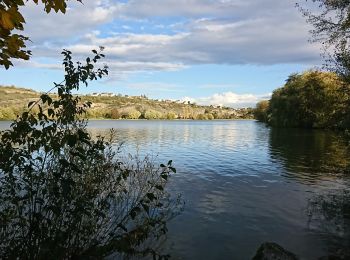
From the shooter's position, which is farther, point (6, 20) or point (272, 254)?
point (272, 254)

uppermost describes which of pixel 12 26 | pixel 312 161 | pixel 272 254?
pixel 12 26

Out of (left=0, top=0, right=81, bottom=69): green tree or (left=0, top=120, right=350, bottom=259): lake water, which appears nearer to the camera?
(left=0, top=0, right=81, bottom=69): green tree

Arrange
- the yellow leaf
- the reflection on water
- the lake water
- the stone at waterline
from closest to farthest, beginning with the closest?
the yellow leaf
the stone at waterline
the lake water
the reflection on water

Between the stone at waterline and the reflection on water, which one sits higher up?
the stone at waterline

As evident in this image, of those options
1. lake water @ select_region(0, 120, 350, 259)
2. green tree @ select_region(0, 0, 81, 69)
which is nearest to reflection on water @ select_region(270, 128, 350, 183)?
lake water @ select_region(0, 120, 350, 259)

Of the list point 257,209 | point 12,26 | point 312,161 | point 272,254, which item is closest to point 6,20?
point 12,26

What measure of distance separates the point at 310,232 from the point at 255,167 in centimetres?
1860

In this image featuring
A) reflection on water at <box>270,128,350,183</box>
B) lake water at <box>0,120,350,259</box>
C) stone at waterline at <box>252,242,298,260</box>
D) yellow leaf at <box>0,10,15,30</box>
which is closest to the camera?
yellow leaf at <box>0,10,15,30</box>

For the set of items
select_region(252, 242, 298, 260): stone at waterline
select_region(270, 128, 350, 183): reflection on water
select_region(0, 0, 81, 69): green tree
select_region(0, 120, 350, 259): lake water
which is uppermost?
select_region(0, 0, 81, 69): green tree

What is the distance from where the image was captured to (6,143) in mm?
7180

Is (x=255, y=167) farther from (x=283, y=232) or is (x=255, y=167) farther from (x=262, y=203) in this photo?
(x=283, y=232)

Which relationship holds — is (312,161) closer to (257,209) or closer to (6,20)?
(257,209)

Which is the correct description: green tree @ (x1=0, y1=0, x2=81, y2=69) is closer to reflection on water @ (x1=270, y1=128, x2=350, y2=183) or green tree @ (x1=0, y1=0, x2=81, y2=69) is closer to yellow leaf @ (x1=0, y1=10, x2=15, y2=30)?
yellow leaf @ (x1=0, y1=10, x2=15, y2=30)

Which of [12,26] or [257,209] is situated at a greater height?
[12,26]
